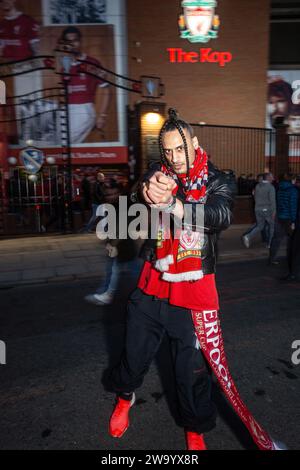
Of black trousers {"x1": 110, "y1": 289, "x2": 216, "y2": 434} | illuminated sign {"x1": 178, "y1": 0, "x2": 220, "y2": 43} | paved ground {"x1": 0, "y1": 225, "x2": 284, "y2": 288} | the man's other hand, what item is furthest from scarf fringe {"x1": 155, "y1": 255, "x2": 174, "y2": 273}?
illuminated sign {"x1": 178, "y1": 0, "x2": 220, "y2": 43}

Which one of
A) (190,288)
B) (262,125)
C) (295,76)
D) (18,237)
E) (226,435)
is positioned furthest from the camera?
(295,76)

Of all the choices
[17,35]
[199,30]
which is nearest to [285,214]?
[199,30]

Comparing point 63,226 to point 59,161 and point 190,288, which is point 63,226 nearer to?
point 59,161

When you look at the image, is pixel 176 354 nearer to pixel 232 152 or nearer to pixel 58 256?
pixel 58 256

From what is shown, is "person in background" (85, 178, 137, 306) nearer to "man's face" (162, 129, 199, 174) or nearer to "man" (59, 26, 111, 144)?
"man's face" (162, 129, 199, 174)

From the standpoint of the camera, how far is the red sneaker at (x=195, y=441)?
7.74 feet

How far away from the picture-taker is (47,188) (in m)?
12.2

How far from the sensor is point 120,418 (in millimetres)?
2598

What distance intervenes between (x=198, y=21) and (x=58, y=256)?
13678 millimetres

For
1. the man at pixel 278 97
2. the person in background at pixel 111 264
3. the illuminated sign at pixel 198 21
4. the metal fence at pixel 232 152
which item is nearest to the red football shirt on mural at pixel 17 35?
the illuminated sign at pixel 198 21

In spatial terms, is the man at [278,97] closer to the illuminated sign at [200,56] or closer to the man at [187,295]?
the illuminated sign at [200,56]

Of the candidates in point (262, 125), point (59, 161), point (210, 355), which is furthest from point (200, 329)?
point (262, 125)
